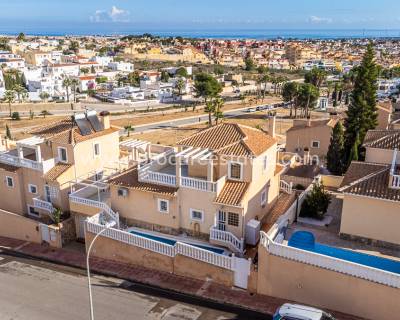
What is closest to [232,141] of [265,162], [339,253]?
[265,162]

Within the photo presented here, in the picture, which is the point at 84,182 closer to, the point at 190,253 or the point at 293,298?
the point at 190,253

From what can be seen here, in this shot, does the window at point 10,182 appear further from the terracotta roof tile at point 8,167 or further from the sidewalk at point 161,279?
the sidewalk at point 161,279

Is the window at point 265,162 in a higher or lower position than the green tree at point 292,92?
higher

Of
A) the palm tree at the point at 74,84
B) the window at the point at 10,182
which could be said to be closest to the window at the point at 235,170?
the window at the point at 10,182

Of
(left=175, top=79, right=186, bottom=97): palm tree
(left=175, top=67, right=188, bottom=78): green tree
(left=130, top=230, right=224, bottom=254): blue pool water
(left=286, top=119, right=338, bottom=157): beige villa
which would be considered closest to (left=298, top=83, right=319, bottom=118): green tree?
(left=286, top=119, right=338, bottom=157): beige villa

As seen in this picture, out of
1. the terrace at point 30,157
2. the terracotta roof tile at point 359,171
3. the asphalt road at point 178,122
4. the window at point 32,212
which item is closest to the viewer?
the terracotta roof tile at point 359,171

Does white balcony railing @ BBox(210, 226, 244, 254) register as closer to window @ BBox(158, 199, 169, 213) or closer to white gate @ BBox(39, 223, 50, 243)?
window @ BBox(158, 199, 169, 213)

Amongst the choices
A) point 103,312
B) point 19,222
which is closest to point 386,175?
point 103,312
